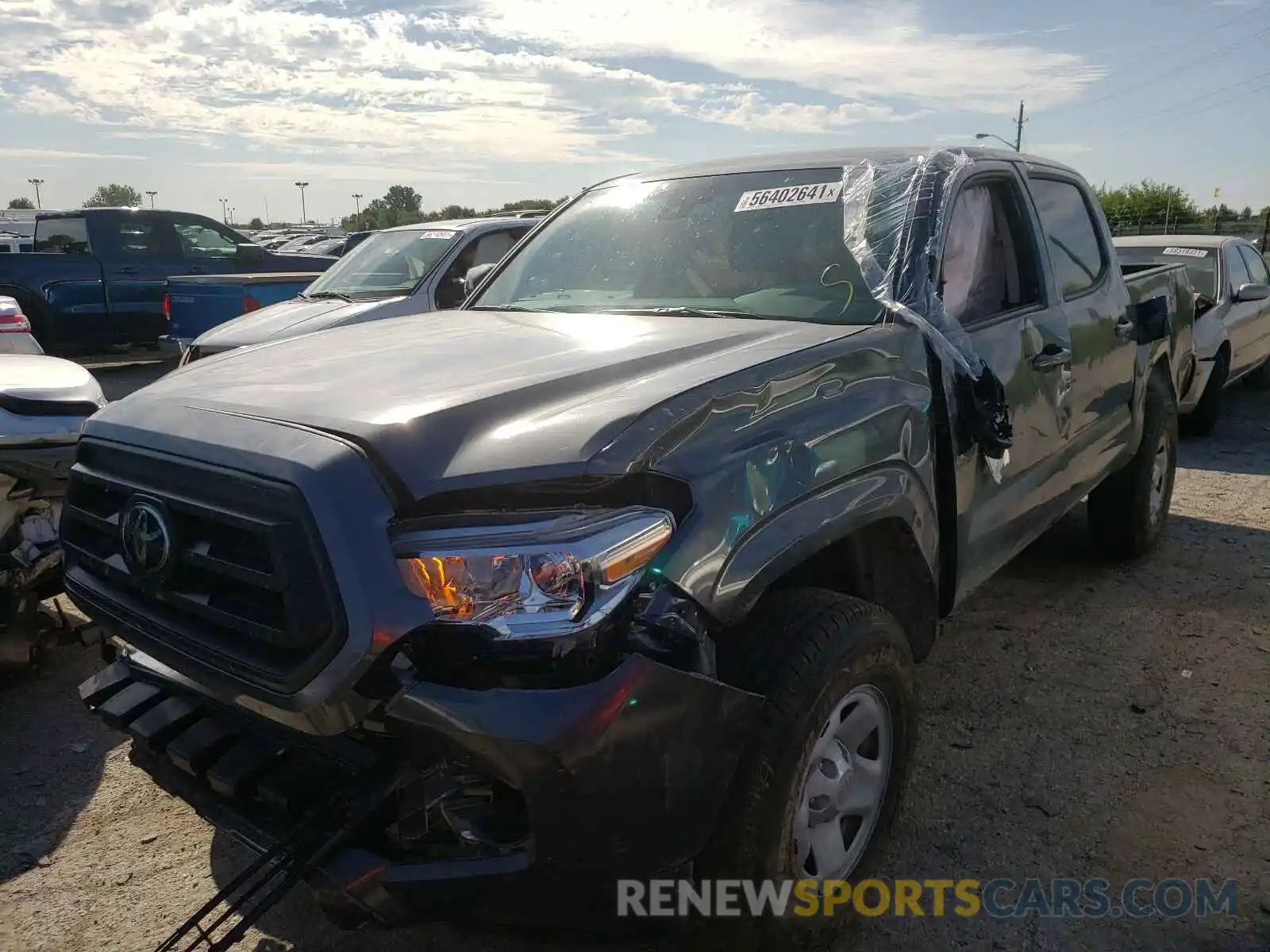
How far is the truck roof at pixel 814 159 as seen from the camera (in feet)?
11.3

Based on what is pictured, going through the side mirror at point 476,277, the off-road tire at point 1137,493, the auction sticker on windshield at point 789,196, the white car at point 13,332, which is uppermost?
the auction sticker on windshield at point 789,196

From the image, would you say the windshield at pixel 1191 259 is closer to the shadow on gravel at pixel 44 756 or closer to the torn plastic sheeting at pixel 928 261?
the torn plastic sheeting at pixel 928 261

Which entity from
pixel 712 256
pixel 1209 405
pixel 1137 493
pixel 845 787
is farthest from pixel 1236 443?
pixel 845 787

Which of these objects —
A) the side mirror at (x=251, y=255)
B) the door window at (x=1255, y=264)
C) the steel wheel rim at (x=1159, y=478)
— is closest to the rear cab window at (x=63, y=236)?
the side mirror at (x=251, y=255)

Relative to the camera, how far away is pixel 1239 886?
2723 millimetres

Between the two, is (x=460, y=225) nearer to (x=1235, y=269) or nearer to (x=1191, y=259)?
(x=1191, y=259)

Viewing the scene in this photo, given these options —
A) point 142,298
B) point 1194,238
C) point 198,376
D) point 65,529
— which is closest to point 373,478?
point 198,376

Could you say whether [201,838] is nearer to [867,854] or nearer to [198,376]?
[198,376]

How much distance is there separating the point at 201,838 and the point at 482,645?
5.75 ft

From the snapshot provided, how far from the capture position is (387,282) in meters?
7.98

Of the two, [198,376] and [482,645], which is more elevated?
[198,376]

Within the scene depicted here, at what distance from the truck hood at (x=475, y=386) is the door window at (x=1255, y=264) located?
28.6ft

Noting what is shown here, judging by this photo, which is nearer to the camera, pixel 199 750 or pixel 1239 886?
pixel 199 750

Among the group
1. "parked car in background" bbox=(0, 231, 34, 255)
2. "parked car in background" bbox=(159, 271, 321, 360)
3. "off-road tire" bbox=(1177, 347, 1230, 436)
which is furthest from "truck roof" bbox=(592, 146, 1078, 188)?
"parked car in background" bbox=(0, 231, 34, 255)
